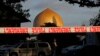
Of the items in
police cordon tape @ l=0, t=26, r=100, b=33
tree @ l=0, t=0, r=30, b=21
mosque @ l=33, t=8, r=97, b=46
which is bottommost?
mosque @ l=33, t=8, r=97, b=46

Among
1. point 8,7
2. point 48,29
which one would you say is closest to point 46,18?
point 8,7

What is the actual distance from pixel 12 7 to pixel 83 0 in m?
6.86

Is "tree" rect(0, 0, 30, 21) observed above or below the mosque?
above

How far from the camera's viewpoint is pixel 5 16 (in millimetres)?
33812

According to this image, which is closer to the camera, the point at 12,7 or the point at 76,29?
the point at 76,29

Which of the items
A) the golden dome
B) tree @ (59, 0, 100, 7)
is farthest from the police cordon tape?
the golden dome

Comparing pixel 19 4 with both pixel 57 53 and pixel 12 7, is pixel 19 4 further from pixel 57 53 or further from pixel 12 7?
pixel 57 53

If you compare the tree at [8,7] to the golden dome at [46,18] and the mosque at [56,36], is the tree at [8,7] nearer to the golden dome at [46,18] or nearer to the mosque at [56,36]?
the mosque at [56,36]

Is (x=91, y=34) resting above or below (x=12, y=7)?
below

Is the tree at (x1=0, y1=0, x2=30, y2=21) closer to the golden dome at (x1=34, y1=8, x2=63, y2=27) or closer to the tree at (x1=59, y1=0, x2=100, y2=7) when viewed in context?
the tree at (x1=59, y1=0, x2=100, y2=7)

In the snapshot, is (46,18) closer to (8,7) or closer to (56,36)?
(56,36)

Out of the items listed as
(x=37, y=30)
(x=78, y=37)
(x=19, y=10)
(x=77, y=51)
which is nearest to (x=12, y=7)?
(x=19, y=10)

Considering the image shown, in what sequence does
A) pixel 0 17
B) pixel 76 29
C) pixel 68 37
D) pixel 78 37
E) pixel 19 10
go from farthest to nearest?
pixel 68 37 → pixel 78 37 → pixel 19 10 → pixel 0 17 → pixel 76 29

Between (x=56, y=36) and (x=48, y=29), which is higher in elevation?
(x=48, y=29)
